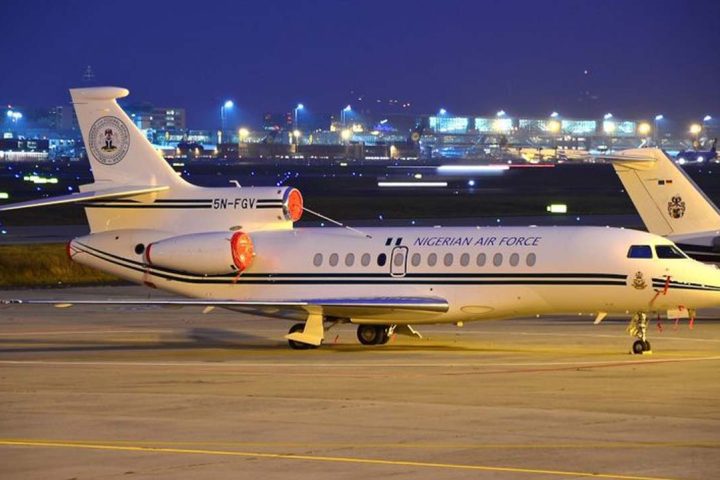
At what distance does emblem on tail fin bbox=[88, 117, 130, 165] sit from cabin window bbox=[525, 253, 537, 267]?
1052 cm

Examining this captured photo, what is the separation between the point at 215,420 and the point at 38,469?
4209 millimetres

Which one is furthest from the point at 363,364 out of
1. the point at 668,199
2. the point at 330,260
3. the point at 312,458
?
the point at 668,199

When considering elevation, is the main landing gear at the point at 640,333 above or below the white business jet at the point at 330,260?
below

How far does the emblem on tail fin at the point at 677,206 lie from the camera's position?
36.0m

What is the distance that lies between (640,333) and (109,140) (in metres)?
13.9

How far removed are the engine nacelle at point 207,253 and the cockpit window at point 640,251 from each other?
9013mm

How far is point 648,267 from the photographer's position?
29.4 metres

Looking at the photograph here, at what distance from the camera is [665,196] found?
119ft

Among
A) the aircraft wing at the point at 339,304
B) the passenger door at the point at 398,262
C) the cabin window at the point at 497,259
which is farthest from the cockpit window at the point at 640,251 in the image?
the passenger door at the point at 398,262

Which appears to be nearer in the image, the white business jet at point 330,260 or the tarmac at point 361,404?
the tarmac at point 361,404

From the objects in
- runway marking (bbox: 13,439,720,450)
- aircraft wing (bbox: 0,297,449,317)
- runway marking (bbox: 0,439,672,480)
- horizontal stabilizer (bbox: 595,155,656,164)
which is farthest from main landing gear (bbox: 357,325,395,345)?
runway marking (bbox: 0,439,672,480)

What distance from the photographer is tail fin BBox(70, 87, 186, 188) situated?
34156 millimetres

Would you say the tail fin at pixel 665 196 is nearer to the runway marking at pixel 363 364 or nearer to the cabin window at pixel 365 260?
the runway marking at pixel 363 364

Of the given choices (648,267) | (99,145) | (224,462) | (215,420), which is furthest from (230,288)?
(224,462)
